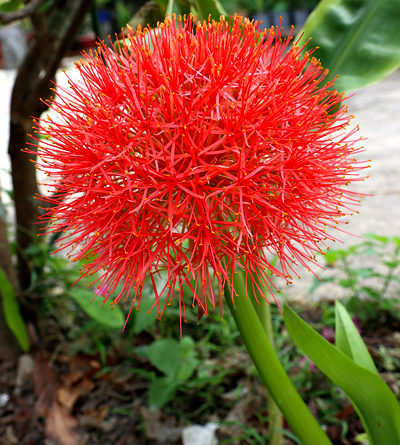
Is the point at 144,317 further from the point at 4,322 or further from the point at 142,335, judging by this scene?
the point at 4,322

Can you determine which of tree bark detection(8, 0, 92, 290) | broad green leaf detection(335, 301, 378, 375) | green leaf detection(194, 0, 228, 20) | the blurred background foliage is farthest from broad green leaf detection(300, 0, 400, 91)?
tree bark detection(8, 0, 92, 290)

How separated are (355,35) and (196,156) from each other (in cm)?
60

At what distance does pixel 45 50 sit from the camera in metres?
1.34

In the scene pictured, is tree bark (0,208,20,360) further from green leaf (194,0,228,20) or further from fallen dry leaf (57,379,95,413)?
green leaf (194,0,228,20)

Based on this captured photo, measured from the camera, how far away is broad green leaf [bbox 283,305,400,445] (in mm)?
672

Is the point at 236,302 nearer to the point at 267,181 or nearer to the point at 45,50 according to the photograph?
the point at 267,181

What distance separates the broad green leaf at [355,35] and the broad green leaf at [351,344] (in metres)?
0.50

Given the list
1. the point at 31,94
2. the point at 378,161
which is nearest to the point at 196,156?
the point at 31,94

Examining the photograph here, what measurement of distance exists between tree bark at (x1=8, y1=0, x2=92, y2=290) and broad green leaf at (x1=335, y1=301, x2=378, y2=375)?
0.95 metres

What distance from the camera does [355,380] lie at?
684mm

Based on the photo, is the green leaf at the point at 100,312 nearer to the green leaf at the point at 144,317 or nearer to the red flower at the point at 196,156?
the green leaf at the point at 144,317

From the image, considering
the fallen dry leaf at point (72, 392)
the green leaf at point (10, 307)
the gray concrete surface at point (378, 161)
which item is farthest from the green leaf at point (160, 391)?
the gray concrete surface at point (378, 161)

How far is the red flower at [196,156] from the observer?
23.1 inches

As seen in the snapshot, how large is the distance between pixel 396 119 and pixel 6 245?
321 centimetres
